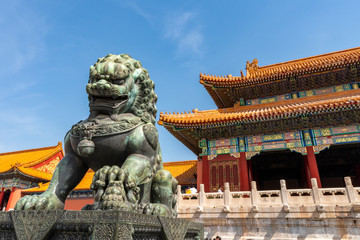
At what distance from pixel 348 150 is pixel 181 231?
1466 centimetres

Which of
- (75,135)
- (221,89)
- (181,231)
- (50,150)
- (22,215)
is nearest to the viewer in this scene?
(22,215)

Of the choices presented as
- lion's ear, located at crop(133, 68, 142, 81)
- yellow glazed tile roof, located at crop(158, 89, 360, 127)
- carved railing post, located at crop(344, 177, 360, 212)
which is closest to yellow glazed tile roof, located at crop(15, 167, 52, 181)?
yellow glazed tile roof, located at crop(158, 89, 360, 127)

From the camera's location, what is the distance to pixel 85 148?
2.24m

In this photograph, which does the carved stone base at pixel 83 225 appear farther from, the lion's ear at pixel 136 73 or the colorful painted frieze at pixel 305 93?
the colorful painted frieze at pixel 305 93

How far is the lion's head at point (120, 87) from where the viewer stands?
244 cm

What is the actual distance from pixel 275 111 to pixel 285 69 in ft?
15.9

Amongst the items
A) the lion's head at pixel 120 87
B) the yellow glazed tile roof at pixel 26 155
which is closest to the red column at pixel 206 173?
the lion's head at pixel 120 87

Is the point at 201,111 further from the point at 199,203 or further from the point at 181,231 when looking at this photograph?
the point at 181,231

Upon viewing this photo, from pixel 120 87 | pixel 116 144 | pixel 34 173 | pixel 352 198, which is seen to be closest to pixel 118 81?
pixel 120 87

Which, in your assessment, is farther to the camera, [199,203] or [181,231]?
[199,203]

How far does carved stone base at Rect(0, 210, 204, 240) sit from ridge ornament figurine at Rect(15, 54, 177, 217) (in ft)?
1.04

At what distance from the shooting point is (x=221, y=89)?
1424cm

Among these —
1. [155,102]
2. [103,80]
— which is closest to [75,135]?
[103,80]

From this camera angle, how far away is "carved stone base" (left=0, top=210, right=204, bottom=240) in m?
1.48
